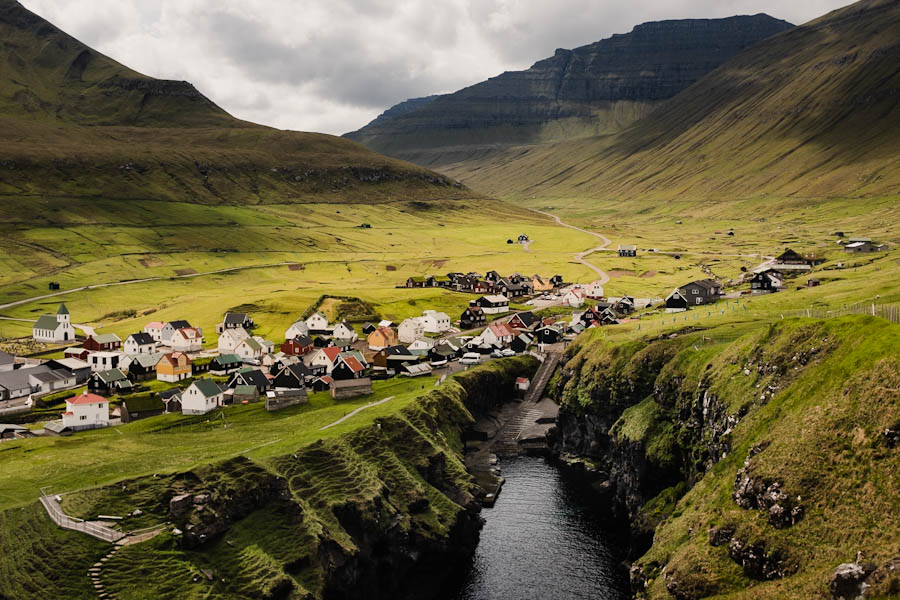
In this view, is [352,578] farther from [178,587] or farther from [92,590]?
[92,590]

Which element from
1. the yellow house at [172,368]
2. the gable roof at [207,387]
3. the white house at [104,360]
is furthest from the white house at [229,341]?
the gable roof at [207,387]

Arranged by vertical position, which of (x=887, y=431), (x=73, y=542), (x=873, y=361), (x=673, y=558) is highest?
(x=873, y=361)

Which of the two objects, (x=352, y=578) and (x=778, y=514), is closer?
(x=778, y=514)

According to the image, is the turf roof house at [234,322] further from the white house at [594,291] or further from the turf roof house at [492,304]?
the white house at [594,291]

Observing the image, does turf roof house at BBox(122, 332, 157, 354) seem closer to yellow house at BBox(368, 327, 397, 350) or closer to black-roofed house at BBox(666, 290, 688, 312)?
yellow house at BBox(368, 327, 397, 350)

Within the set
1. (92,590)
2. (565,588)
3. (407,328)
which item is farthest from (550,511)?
(407,328)

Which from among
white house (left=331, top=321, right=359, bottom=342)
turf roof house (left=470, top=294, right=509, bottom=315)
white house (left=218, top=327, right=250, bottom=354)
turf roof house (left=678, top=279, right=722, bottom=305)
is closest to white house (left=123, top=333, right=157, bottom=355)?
white house (left=218, top=327, right=250, bottom=354)

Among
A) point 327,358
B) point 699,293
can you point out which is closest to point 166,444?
point 327,358

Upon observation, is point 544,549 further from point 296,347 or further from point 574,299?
point 574,299
